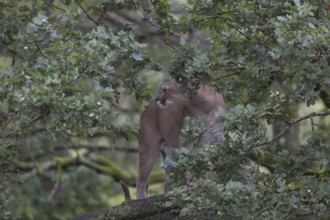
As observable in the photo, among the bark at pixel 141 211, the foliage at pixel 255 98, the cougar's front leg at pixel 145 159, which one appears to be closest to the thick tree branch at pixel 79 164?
the cougar's front leg at pixel 145 159

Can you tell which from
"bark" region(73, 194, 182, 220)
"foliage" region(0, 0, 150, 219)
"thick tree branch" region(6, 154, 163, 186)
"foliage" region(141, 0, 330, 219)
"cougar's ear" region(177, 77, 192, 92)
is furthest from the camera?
"thick tree branch" region(6, 154, 163, 186)

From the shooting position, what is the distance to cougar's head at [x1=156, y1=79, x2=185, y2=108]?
9.68 meters

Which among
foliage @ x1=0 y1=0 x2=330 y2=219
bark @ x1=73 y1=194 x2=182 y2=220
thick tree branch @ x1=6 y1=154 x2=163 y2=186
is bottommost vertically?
bark @ x1=73 y1=194 x2=182 y2=220

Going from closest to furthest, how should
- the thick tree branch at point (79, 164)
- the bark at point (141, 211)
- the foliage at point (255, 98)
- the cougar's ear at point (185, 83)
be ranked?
the foliage at point (255, 98) → the cougar's ear at point (185, 83) → the bark at point (141, 211) → the thick tree branch at point (79, 164)

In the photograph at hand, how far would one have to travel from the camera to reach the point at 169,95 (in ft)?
31.9

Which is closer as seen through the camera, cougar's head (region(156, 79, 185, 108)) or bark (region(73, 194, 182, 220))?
bark (region(73, 194, 182, 220))

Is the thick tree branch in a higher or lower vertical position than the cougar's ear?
higher

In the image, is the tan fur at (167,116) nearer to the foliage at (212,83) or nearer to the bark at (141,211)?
the bark at (141,211)

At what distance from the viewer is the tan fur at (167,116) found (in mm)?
9680

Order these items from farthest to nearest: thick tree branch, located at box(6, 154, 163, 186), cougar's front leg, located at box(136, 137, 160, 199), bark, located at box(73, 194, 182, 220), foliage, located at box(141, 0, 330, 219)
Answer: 1. thick tree branch, located at box(6, 154, 163, 186)
2. cougar's front leg, located at box(136, 137, 160, 199)
3. bark, located at box(73, 194, 182, 220)
4. foliage, located at box(141, 0, 330, 219)

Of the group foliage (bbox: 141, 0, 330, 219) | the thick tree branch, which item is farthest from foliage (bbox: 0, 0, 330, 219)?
the thick tree branch

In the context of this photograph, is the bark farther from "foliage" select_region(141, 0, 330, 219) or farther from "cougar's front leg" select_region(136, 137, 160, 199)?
"foliage" select_region(141, 0, 330, 219)

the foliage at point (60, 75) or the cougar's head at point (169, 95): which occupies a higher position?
the cougar's head at point (169, 95)

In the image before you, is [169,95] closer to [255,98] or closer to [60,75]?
[255,98]
